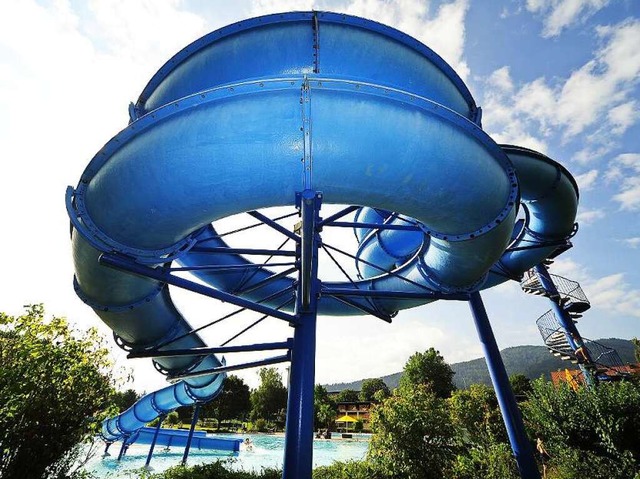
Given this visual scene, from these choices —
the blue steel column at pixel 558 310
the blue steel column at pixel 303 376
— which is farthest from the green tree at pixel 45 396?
the blue steel column at pixel 558 310

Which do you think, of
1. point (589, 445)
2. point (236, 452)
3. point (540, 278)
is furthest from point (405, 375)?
point (589, 445)

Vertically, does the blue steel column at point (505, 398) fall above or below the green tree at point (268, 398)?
below

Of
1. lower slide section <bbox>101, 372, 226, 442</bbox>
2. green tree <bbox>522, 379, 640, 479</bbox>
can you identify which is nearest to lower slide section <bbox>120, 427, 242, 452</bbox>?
lower slide section <bbox>101, 372, 226, 442</bbox>

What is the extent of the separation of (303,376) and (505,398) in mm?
4688

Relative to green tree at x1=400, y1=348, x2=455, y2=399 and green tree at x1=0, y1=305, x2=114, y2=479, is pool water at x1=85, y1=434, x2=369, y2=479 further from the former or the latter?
green tree at x1=400, y1=348, x2=455, y2=399

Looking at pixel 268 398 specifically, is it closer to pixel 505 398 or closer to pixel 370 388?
pixel 370 388

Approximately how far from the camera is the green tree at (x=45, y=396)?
13.6 feet

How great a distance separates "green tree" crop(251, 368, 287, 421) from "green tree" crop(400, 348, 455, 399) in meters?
20.5

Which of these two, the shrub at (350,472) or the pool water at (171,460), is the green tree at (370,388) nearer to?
the pool water at (171,460)

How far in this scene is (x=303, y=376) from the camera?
5.15 m

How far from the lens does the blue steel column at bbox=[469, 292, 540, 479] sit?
20.9ft

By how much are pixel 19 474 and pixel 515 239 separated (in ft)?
30.4

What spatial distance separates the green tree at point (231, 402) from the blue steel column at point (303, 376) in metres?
47.3

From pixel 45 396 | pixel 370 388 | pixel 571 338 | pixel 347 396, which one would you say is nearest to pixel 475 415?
pixel 571 338
